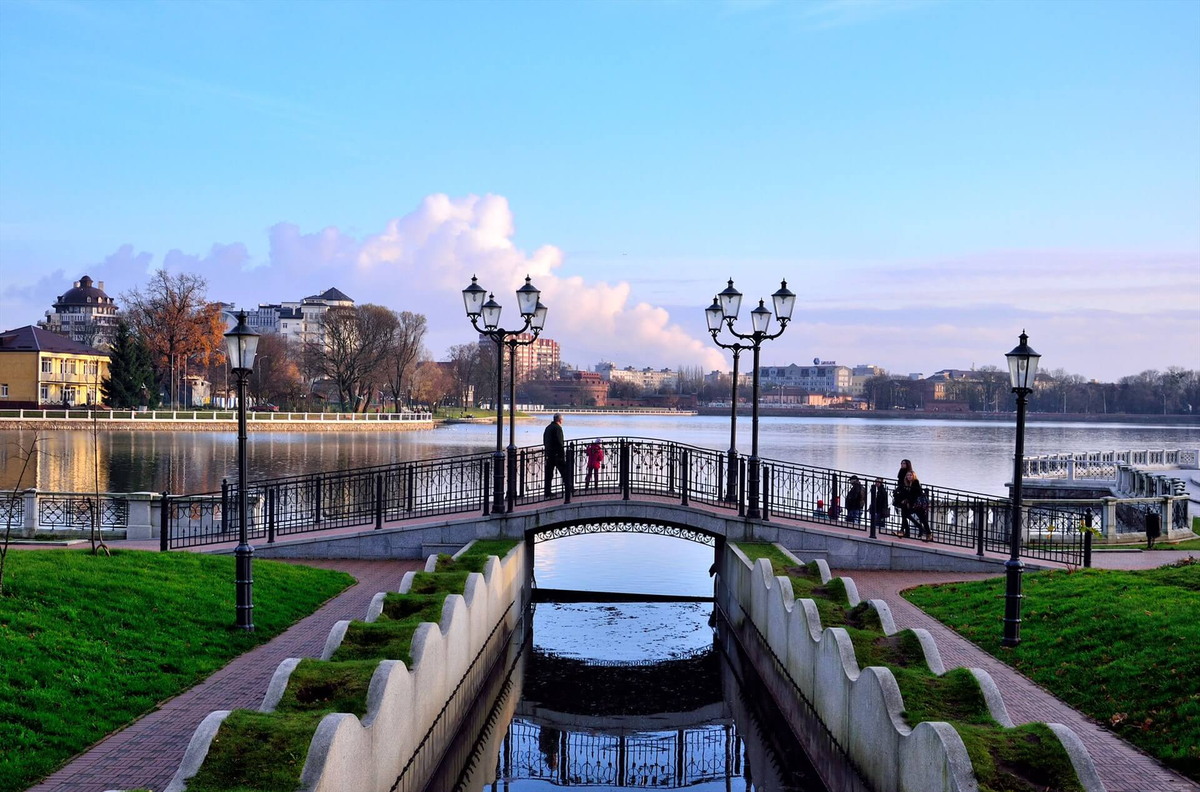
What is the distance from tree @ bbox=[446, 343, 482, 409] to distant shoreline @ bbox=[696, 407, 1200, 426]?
5451 centimetres

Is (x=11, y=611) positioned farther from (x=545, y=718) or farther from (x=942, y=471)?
(x=942, y=471)

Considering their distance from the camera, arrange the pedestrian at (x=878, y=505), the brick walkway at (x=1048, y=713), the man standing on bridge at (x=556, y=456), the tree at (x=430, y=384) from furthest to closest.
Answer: the tree at (x=430, y=384) < the man standing on bridge at (x=556, y=456) < the pedestrian at (x=878, y=505) < the brick walkway at (x=1048, y=713)

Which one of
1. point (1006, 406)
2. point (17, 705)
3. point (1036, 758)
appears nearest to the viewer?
point (1036, 758)

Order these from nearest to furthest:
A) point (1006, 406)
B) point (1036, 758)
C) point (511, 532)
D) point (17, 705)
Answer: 1. point (1036, 758)
2. point (17, 705)
3. point (511, 532)
4. point (1006, 406)

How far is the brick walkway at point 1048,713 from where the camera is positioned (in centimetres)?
853

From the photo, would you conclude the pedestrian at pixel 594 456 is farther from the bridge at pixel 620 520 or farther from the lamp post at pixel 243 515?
the lamp post at pixel 243 515

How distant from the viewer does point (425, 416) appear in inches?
4392

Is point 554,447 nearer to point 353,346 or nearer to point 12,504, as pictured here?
point 12,504

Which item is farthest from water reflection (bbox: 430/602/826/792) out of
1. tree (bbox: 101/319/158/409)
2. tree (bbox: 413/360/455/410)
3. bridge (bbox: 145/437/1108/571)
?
tree (bbox: 413/360/455/410)

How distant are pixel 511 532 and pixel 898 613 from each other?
788cm

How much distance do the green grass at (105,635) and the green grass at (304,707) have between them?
6.16ft

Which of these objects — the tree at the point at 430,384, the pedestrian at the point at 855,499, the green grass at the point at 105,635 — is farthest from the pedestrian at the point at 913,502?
the tree at the point at 430,384

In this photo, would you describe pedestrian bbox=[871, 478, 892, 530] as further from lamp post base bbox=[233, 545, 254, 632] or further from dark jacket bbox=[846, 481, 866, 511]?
lamp post base bbox=[233, 545, 254, 632]

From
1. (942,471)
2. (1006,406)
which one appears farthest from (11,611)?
(1006,406)
